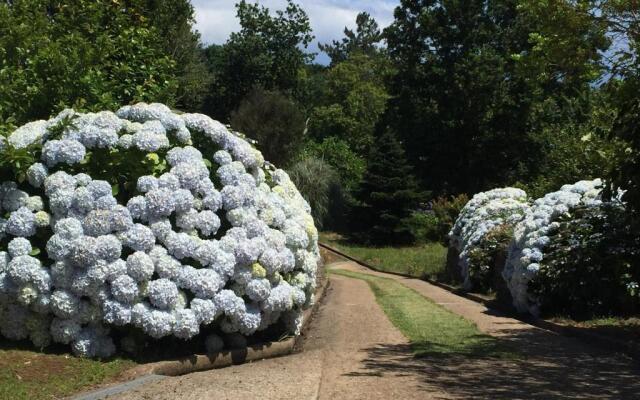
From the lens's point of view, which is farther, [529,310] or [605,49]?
[529,310]

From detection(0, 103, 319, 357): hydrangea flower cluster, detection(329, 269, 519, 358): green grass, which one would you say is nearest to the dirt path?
detection(329, 269, 519, 358): green grass

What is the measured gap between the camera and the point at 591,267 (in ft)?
38.6

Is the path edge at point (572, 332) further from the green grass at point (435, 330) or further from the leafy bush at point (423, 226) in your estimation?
the leafy bush at point (423, 226)

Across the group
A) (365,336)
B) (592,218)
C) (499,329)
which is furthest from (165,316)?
(592,218)

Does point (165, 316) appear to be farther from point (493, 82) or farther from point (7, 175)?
point (493, 82)

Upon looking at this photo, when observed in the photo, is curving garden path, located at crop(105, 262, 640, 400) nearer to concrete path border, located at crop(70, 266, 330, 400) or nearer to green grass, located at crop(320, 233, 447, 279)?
concrete path border, located at crop(70, 266, 330, 400)

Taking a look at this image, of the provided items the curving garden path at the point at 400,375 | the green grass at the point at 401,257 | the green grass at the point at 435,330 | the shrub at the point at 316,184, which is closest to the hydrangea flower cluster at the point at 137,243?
the curving garden path at the point at 400,375

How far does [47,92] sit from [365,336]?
540cm

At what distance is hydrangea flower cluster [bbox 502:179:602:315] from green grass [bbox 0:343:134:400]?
784 centimetres

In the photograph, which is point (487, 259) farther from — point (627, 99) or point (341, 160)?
point (341, 160)

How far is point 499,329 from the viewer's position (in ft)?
37.9

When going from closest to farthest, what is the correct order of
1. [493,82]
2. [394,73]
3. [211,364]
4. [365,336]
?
[211,364], [365,336], [493,82], [394,73]

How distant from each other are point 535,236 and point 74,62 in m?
8.06

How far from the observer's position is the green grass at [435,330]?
9250mm
